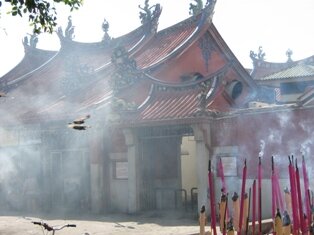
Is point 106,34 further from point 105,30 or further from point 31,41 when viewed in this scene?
point 31,41

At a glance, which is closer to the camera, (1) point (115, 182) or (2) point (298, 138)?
(2) point (298, 138)

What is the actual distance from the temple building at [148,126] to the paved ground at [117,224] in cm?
65

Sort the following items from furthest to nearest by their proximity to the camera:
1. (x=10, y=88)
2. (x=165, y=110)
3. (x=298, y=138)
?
(x=10, y=88) < (x=165, y=110) < (x=298, y=138)

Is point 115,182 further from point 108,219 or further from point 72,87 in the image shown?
point 72,87

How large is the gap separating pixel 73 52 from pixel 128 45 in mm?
3032

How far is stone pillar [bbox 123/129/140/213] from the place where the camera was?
43.7ft

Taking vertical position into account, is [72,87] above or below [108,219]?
above

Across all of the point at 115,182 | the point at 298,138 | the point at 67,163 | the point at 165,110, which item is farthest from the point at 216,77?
the point at 67,163

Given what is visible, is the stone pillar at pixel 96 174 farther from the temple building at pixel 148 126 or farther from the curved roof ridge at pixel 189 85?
the curved roof ridge at pixel 189 85

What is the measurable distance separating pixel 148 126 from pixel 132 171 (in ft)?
5.01

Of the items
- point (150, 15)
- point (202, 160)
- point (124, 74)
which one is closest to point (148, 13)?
point (150, 15)

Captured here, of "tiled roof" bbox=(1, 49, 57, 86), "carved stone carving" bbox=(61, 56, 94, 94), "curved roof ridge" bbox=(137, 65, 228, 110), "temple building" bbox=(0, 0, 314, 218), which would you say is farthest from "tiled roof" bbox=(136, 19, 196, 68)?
"tiled roof" bbox=(1, 49, 57, 86)

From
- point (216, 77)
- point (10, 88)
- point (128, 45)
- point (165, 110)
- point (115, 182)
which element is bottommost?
point (115, 182)

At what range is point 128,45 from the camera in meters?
19.8
